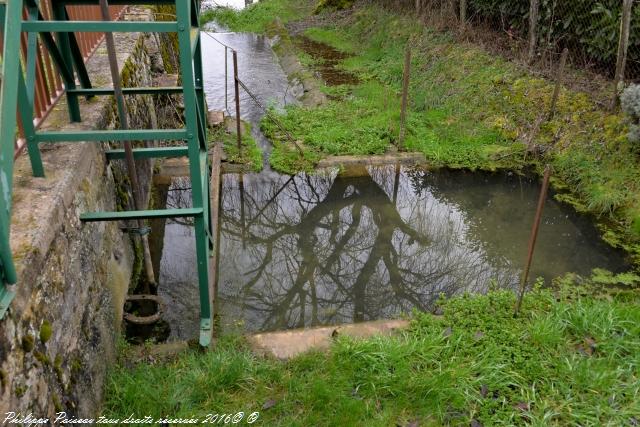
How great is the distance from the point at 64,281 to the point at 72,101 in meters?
1.71

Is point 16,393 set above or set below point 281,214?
above

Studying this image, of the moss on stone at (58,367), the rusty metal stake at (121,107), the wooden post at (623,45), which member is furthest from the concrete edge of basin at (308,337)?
the wooden post at (623,45)

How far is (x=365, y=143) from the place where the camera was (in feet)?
28.2

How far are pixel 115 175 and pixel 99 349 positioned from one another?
5.52 ft

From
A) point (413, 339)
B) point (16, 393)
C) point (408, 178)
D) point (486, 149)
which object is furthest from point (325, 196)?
point (16, 393)

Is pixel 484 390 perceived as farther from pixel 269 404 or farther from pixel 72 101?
pixel 72 101

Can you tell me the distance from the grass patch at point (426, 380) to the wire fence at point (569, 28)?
541 centimetres

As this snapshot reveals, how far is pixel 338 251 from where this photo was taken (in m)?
6.25

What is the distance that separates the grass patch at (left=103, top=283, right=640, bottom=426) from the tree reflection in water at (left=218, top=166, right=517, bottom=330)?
1060mm

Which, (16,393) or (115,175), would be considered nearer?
(16,393)

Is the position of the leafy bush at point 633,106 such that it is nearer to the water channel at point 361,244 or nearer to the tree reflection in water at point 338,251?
the water channel at point 361,244

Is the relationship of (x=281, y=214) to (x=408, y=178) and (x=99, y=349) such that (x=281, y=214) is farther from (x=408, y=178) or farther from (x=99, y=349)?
(x=99, y=349)

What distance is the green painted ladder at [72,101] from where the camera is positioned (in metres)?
2.59

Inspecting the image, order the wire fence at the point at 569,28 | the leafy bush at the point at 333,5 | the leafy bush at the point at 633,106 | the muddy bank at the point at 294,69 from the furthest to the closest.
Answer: the leafy bush at the point at 333,5
the muddy bank at the point at 294,69
the wire fence at the point at 569,28
the leafy bush at the point at 633,106
